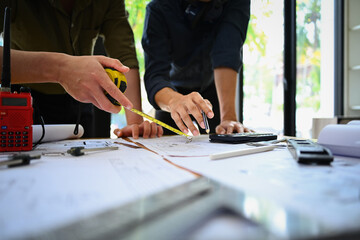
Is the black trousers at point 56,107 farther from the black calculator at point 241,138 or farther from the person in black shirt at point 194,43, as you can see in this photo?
the black calculator at point 241,138

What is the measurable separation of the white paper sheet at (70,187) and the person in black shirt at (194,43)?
A: 1.87ft

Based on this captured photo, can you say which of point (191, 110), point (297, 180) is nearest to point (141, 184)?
point (297, 180)

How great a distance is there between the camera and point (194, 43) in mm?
1193

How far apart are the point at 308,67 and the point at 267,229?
258 centimetres

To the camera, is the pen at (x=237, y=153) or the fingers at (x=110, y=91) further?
the fingers at (x=110, y=91)

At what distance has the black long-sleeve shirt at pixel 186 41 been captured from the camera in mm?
1073

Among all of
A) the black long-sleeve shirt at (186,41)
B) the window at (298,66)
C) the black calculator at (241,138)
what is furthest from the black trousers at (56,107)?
the window at (298,66)

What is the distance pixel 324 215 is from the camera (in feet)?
0.64

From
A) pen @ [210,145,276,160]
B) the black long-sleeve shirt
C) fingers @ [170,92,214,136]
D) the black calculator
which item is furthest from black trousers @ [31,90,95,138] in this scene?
pen @ [210,145,276,160]

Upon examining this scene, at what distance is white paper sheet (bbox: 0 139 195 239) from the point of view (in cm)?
19

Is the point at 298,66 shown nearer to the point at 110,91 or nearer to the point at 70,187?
the point at 110,91

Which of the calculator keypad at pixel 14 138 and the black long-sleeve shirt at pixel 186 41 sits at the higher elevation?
the black long-sleeve shirt at pixel 186 41

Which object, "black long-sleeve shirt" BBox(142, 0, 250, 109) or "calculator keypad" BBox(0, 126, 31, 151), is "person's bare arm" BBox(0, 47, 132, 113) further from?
"black long-sleeve shirt" BBox(142, 0, 250, 109)

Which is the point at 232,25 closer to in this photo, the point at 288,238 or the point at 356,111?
the point at 288,238
